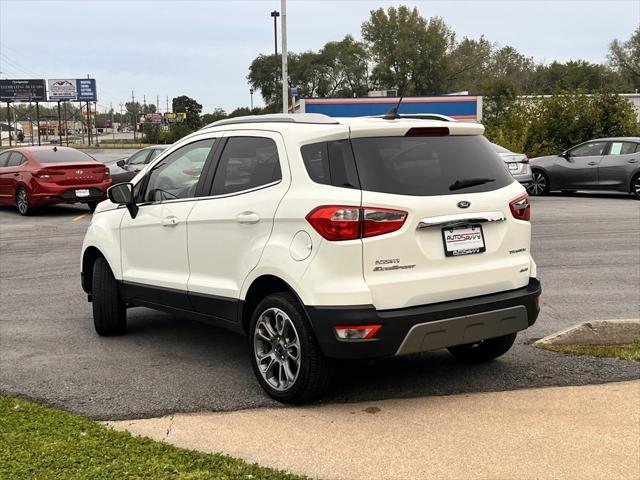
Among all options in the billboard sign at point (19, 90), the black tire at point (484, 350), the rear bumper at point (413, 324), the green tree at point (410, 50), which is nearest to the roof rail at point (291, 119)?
the rear bumper at point (413, 324)

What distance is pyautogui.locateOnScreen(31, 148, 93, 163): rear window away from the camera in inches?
629

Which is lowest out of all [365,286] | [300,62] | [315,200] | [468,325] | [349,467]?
[349,467]

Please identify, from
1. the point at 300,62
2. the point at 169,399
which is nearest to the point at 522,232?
the point at 169,399

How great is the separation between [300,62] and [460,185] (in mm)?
84559

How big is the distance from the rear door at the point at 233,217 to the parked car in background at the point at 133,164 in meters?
14.2

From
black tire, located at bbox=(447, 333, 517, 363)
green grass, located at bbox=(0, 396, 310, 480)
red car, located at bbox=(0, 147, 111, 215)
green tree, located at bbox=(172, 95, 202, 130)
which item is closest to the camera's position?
green grass, located at bbox=(0, 396, 310, 480)

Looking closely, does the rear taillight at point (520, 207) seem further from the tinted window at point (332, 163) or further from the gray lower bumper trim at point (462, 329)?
the tinted window at point (332, 163)

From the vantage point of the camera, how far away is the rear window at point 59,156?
52.4ft

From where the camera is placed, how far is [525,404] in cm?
451

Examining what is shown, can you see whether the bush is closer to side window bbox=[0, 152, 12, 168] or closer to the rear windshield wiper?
side window bbox=[0, 152, 12, 168]

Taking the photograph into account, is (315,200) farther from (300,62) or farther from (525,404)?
(300,62)

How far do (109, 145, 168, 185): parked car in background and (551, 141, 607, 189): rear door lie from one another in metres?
10.5

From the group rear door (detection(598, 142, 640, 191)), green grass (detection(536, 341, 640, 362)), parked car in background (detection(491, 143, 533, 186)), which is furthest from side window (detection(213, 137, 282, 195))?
rear door (detection(598, 142, 640, 191))

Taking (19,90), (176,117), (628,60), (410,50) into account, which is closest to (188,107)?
(176,117)
